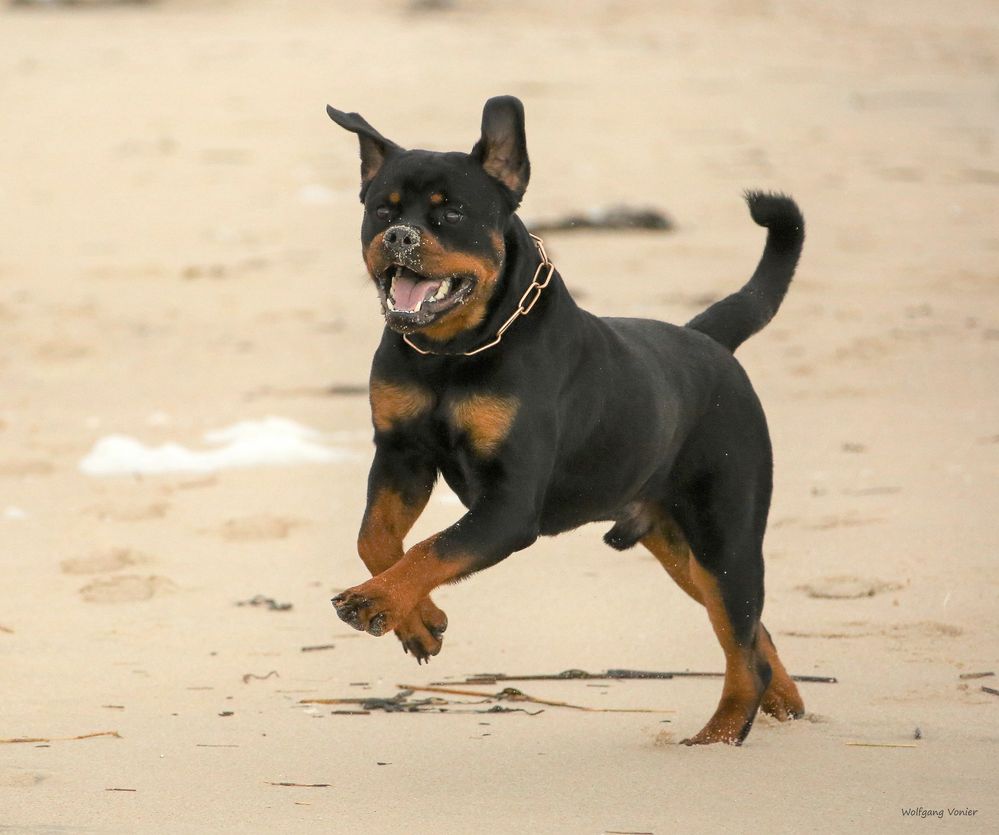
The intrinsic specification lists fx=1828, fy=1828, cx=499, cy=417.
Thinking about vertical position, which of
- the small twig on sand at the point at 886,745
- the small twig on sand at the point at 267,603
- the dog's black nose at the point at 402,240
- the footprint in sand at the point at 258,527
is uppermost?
the dog's black nose at the point at 402,240

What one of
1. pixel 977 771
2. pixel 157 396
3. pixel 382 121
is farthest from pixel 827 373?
pixel 382 121

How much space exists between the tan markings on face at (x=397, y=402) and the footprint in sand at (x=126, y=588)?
2110 millimetres

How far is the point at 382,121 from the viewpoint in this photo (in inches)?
597

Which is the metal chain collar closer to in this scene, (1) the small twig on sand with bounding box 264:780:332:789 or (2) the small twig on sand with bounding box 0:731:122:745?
(1) the small twig on sand with bounding box 264:780:332:789

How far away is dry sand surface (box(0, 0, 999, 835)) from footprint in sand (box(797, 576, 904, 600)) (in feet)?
0.07

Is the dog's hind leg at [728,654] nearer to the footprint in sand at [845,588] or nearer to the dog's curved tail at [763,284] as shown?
the dog's curved tail at [763,284]

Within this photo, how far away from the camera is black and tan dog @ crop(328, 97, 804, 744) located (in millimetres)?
4125

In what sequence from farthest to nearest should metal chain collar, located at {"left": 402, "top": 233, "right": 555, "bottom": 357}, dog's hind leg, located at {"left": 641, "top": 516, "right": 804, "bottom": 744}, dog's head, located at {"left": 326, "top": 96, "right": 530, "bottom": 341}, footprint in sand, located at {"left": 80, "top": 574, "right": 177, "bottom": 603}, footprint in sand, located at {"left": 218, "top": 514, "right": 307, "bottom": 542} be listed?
1. footprint in sand, located at {"left": 218, "top": 514, "right": 307, "bottom": 542}
2. footprint in sand, located at {"left": 80, "top": 574, "right": 177, "bottom": 603}
3. dog's hind leg, located at {"left": 641, "top": 516, "right": 804, "bottom": 744}
4. metal chain collar, located at {"left": 402, "top": 233, "right": 555, "bottom": 357}
5. dog's head, located at {"left": 326, "top": 96, "right": 530, "bottom": 341}

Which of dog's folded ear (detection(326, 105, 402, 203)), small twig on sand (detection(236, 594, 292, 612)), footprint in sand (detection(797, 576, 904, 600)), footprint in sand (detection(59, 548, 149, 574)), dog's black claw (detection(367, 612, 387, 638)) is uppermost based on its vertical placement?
dog's folded ear (detection(326, 105, 402, 203))

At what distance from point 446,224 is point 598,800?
135 centimetres

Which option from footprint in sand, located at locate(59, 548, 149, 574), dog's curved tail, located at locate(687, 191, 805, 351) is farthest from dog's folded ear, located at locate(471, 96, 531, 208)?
footprint in sand, located at locate(59, 548, 149, 574)

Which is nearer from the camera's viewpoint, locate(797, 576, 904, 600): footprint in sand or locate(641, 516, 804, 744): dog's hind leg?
locate(641, 516, 804, 744): dog's hind leg

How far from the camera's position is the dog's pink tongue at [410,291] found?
13.5 feet

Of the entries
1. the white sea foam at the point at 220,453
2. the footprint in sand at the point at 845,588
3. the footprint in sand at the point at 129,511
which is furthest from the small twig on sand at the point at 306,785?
the white sea foam at the point at 220,453
